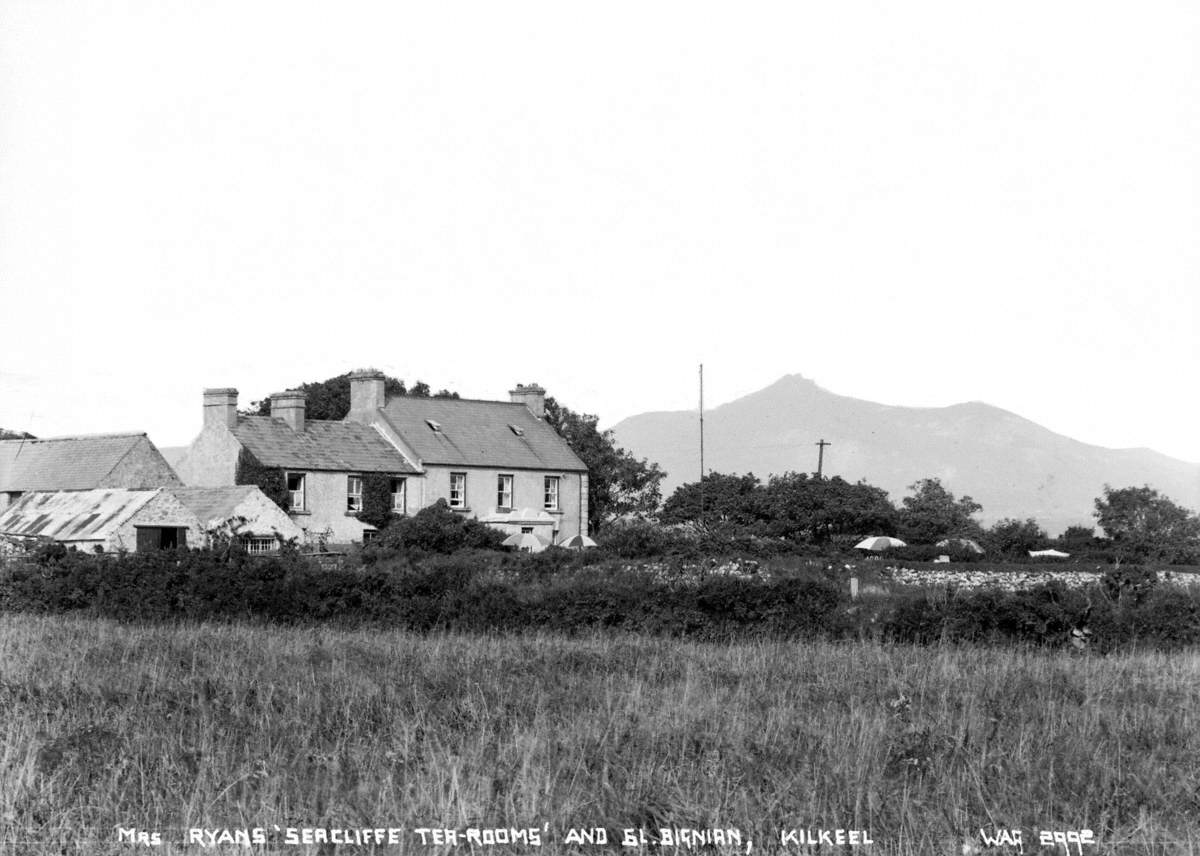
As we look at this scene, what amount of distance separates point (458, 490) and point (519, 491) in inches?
130

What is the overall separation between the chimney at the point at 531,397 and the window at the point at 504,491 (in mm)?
6591

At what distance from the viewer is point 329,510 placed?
5872 centimetres

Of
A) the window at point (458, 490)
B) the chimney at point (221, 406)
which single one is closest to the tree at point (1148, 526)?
the window at point (458, 490)

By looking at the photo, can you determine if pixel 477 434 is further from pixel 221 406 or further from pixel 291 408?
pixel 221 406

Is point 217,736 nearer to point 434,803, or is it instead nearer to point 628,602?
point 434,803

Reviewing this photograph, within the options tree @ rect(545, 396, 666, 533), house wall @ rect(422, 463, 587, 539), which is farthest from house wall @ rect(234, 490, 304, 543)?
tree @ rect(545, 396, 666, 533)

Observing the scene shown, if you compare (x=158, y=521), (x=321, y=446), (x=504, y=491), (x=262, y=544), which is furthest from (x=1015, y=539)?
(x=158, y=521)

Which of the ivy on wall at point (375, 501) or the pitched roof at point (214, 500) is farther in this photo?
the ivy on wall at point (375, 501)

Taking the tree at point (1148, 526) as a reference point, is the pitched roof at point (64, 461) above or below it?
above

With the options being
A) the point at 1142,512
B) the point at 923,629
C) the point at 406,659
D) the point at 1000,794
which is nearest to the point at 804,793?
the point at 1000,794

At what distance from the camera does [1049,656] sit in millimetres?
19828

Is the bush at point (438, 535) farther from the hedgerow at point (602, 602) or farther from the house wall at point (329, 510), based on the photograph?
the hedgerow at point (602, 602)

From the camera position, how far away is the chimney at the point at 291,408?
60562 millimetres

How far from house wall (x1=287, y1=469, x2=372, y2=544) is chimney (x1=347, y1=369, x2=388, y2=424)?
19.9 feet
